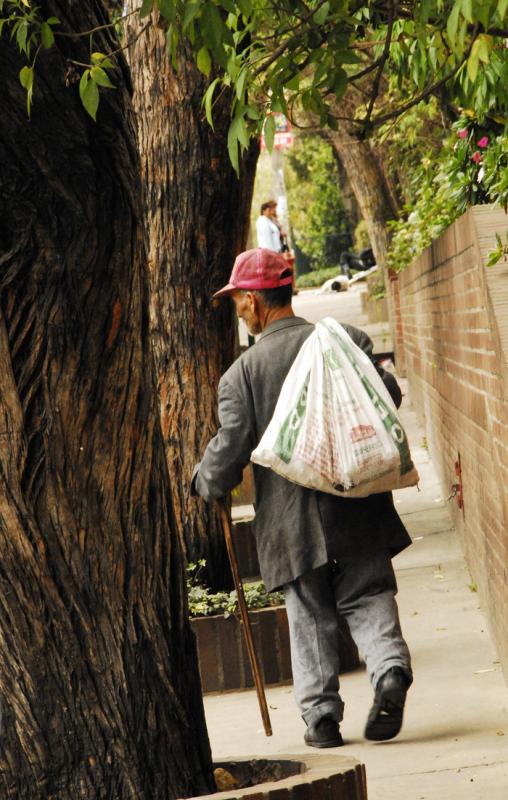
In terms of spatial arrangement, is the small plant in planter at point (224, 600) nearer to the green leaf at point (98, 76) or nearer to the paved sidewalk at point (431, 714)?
the paved sidewalk at point (431, 714)

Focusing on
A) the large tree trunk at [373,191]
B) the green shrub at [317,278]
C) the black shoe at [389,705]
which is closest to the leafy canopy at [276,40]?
the black shoe at [389,705]

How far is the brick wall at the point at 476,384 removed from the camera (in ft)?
17.6

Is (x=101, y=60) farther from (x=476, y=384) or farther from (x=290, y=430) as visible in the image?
(x=476, y=384)

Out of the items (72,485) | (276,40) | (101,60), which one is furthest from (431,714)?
(101,60)

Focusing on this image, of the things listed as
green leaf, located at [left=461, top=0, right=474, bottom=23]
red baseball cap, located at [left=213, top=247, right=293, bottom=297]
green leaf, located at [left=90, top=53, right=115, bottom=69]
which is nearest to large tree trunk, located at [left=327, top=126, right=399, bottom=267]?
red baseball cap, located at [left=213, top=247, right=293, bottom=297]

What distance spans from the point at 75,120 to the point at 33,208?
274 mm

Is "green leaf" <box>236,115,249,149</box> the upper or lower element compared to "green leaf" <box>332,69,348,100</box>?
lower

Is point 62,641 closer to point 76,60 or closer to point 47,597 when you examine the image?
point 47,597

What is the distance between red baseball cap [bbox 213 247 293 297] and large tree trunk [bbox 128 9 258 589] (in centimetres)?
210

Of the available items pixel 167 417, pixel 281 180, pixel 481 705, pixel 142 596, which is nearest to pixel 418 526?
pixel 167 417

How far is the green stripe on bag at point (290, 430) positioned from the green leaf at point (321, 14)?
187 cm

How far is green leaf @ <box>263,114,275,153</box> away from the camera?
12.2 feet

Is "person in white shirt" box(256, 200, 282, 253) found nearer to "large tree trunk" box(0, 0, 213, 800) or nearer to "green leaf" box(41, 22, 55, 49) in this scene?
"large tree trunk" box(0, 0, 213, 800)

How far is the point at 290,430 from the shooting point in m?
5.35
